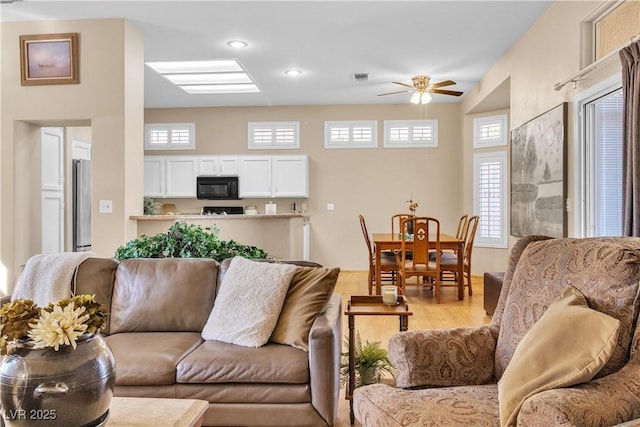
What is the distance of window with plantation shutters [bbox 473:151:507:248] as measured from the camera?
679 centimetres

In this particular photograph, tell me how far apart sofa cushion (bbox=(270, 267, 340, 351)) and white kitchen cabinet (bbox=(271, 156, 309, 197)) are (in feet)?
16.5

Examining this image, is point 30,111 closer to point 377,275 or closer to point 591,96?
point 377,275

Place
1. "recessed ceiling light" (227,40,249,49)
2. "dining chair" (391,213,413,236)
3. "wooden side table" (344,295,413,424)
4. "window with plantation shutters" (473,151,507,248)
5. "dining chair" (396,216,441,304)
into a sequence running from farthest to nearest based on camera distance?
"window with plantation shutters" (473,151,507,248) → "dining chair" (391,213,413,236) → "dining chair" (396,216,441,304) → "recessed ceiling light" (227,40,249,49) → "wooden side table" (344,295,413,424)

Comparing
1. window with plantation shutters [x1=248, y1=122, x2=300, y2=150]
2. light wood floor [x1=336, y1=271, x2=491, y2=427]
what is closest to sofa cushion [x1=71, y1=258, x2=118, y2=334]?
light wood floor [x1=336, y1=271, x2=491, y2=427]

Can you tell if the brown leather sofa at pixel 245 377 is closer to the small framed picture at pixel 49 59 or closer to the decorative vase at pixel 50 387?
the decorative vase at pixel 50 387

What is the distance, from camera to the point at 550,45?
4043 millimetres

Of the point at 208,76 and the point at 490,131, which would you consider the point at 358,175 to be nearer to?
the point at 490,131

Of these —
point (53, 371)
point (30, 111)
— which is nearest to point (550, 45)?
point (53, 371)

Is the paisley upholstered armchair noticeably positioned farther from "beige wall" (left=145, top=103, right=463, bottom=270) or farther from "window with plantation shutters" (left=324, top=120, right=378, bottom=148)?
"window with plantation shutters" (left=324, top=120, right=378, bottom=148)

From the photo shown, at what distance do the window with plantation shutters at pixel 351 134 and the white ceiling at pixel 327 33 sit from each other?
1.34 metres

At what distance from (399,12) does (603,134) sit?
199cm

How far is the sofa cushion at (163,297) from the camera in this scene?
2.52 meters

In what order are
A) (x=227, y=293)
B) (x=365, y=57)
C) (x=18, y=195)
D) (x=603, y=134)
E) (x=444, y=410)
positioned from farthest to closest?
1. (x=365, y=57)
2. (x=18, y=195)
3. (x=603, y=134)
4. (x=227, y=293)
5. (x=444, y=410)

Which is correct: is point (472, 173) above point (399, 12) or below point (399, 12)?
below
